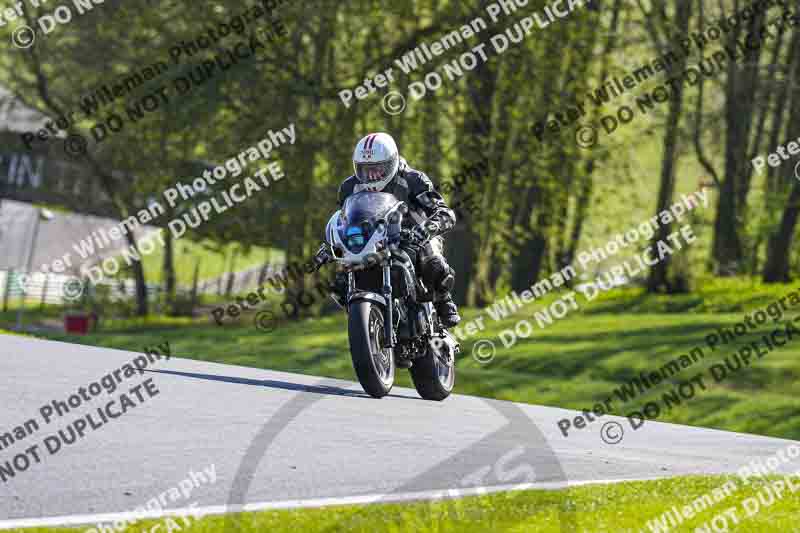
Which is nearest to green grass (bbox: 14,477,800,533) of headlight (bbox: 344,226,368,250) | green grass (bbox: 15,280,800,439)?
headlight (bbox: 344,226,368,250)

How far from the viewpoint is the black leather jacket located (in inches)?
402

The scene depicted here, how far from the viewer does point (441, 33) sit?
93.4 ft

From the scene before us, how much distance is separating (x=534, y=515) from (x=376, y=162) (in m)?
4.38

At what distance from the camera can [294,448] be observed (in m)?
7.61

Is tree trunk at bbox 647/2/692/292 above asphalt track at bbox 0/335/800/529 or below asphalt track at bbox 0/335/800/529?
above

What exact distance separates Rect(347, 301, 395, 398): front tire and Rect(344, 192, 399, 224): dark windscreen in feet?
2.33

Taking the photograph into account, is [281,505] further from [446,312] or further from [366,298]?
[446,312]

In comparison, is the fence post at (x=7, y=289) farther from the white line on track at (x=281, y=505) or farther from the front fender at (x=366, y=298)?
the white line on track at (x=281, y=505)

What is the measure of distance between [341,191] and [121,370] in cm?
294

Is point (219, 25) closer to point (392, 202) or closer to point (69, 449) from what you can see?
point (392, 202)

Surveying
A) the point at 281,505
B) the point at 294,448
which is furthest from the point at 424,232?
the point at 281,505

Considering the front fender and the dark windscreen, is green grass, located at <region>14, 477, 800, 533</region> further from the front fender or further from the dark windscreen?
the dark windscreen

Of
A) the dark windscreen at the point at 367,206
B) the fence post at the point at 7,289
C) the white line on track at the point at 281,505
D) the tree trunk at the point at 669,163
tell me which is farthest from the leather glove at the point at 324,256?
the fence post at the point at 7,289

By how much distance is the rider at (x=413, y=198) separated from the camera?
995 centimetres
